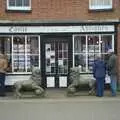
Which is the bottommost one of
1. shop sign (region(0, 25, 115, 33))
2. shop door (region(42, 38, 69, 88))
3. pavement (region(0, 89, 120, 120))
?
pavement (region(0, 89, 120, 120))

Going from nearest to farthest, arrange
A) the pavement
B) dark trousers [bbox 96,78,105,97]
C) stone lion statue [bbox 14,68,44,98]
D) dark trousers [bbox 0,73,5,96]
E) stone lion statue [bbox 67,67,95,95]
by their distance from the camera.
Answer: the pavement
stone lion statue [bbox 14,68,44,98]
dark trousers [bbox 96,78,105,97]
stone lion statue [bbox 67,67,95,95]
dark trousers [bbox 0,73,5,96]

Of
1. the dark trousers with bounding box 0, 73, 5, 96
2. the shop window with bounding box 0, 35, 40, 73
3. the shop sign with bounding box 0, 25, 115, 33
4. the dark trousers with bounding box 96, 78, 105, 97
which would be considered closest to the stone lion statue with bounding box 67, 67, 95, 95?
the dark trousers with bounding box 96, 78, 105, 97

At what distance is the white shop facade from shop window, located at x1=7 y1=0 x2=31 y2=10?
0.98 meters

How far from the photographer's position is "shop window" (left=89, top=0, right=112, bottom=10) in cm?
2105

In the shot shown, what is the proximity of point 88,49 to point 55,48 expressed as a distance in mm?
1474

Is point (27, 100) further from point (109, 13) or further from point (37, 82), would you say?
point (109, 13)

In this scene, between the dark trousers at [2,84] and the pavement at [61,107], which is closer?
the pavement at [61,107]

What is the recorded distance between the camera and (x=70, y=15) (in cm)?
2098

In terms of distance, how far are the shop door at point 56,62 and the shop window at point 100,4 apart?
1960 mm

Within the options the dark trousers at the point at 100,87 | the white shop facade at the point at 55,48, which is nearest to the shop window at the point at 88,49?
the white shop facade at the point at 55,48

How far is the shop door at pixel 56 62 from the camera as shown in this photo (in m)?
21.1

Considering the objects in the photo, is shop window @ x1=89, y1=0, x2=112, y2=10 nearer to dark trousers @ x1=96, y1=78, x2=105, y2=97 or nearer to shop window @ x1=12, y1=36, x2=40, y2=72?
shop window @ x1=12, y1=36, x2=40, y2=72

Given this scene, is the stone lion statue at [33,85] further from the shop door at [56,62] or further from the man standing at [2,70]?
the shop door at [56,62]

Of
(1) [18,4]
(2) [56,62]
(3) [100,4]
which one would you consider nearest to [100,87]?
(2) [56,62]
